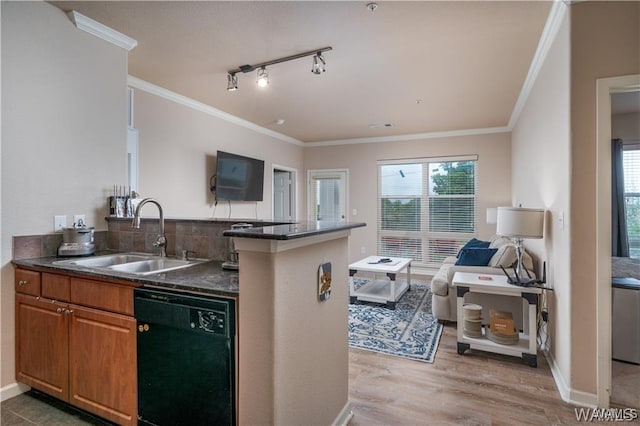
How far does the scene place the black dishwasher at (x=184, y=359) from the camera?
4.57ft

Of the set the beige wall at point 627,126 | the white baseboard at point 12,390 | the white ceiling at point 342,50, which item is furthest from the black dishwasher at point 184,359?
the beige wall at point 627,126

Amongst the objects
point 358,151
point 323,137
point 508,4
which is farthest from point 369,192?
point 508,4

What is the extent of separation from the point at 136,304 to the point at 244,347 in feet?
2.27

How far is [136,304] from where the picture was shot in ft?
5.39

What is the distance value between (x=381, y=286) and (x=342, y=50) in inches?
124

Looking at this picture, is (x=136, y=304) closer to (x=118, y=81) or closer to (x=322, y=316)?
(x=322, y=316)

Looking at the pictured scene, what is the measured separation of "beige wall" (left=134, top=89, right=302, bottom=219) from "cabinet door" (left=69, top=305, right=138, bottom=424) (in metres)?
2.00

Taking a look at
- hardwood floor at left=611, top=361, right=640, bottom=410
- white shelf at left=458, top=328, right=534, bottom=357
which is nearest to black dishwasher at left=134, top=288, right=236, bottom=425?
white shelf at left=458, top=328, right=534, bottom=357

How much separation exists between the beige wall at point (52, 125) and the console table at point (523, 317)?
3.18 metres

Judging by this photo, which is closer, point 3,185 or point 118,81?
point 3,185

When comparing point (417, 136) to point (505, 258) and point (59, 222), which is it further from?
point (59, 222)

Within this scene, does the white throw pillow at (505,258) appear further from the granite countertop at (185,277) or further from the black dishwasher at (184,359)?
the black dishwasher at (184,359)

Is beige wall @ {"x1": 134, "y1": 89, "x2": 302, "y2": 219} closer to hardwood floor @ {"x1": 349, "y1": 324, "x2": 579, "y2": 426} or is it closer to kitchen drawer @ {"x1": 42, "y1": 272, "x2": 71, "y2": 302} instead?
kitchen drawer @ {"x1": 42, "y1": 272, "x2": 71, "y2": 302}

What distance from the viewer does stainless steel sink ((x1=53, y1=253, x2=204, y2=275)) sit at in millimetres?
2156
